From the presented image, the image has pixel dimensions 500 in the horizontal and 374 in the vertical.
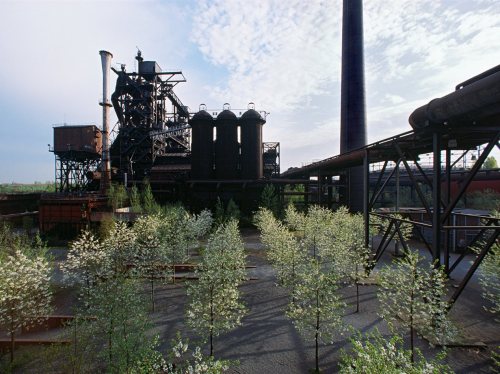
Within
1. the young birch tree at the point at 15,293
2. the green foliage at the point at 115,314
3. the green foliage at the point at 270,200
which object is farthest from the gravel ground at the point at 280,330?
the green foliage at the point at 270,200

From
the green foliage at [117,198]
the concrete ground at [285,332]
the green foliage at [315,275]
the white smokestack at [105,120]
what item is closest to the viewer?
the concrete ground at [285,332]

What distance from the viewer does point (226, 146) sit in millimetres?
32656

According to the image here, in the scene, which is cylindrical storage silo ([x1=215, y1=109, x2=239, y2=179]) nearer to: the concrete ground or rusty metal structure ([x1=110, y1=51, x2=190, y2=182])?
rusty metal structure ([x1=110, y1=51, x2=190, y2=182])

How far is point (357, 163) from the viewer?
18.9m

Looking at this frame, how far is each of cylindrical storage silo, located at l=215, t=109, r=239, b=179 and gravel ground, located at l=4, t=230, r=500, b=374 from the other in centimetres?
2041

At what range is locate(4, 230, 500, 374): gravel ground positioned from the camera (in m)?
7.29

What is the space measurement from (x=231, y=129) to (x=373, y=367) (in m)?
31.5

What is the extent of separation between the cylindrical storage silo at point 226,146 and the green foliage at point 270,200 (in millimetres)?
5675

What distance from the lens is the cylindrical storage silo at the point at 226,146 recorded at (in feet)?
106

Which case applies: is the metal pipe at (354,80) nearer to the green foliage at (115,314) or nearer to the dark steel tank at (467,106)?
the dark steel tank at (467,106)

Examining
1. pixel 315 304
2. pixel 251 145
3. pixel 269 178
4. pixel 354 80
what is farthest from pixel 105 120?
pixel 315 304

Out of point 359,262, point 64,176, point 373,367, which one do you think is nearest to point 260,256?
point 359,262

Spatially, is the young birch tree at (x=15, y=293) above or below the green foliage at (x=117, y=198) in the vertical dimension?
below

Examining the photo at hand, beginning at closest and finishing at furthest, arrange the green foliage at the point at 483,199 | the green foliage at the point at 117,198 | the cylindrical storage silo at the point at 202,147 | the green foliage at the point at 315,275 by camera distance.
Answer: the green foliage at the point at 315,275
the green foliage at the point at 117,198
the green foliage at the point at 483,199
the cylindrical storage silo at the point at 202,147
